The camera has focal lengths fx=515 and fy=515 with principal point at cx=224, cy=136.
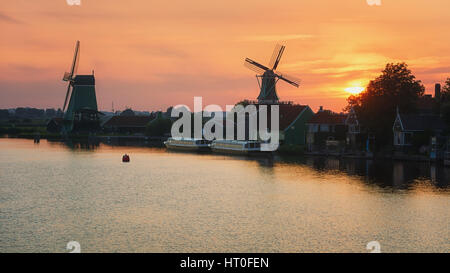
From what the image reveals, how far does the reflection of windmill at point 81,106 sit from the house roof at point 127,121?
324 inches

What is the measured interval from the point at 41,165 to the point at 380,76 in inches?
2202

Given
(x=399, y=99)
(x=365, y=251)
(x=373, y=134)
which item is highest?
(x=399, y=99)

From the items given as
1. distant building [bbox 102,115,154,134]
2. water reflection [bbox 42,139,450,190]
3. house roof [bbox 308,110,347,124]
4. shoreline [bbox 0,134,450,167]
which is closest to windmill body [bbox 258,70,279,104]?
house roof [bbox 308,110,347,124]

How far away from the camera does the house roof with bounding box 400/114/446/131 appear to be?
3108 inches

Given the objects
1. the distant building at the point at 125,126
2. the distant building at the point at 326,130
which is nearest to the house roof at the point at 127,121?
the distant building at the point at 125,126

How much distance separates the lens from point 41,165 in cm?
7631

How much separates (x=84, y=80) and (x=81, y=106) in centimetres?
942

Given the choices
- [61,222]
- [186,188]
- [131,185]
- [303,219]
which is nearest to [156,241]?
[61,222]

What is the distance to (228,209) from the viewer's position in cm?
3906

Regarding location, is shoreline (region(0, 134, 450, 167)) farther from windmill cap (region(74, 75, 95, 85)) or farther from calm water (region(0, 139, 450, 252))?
windmill cap (region(74, 75, 95, 85))

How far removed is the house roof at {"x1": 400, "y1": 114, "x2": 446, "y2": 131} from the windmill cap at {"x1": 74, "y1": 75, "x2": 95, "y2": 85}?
113m

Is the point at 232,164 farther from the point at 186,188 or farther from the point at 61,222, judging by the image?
the point at 61,222

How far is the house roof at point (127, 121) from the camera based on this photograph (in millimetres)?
172875

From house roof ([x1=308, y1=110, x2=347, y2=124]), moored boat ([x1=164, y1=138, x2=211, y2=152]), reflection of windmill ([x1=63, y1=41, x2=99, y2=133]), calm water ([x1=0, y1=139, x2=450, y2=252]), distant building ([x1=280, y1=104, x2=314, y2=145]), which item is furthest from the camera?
reflection of windmill ([x1=63, y1=41, x2=99, y2=133])
